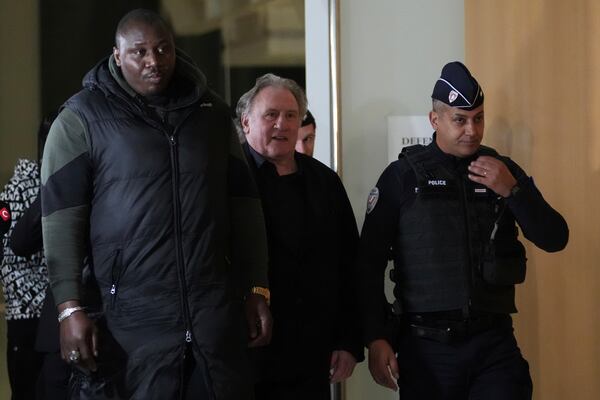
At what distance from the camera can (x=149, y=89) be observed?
7.52ft

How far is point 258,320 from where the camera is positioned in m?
2.40

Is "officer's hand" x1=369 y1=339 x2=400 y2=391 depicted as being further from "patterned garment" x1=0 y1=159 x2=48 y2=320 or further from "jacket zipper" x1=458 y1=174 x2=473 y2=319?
"patterned garment" x1=0 y1=159 x2=48 y2=320

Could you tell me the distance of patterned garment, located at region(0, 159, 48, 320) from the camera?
3490 millimetres

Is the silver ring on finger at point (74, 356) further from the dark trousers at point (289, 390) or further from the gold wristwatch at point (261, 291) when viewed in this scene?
the dark trousers at point (289, 390)

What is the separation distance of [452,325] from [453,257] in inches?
8.3

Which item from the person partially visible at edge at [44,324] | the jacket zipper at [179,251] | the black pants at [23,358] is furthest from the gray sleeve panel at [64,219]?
the black pants at [23,358]

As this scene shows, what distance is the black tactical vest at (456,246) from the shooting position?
2.72m

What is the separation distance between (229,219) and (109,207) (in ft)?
1.12

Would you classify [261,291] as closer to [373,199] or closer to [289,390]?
[289,390]

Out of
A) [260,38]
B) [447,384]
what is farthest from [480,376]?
[260,38]

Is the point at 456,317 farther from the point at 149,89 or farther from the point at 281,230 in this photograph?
the point at 149,89

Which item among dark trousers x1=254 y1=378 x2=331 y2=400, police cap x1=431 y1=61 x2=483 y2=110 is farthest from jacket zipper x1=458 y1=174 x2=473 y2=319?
dark trousers x1=254 y1=378 x2=331 y2=400

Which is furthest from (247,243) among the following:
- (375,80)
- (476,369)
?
(375,80)

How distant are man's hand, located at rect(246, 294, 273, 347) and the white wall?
1.55 metres
